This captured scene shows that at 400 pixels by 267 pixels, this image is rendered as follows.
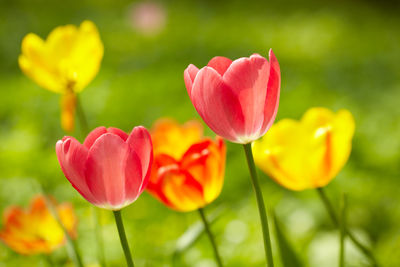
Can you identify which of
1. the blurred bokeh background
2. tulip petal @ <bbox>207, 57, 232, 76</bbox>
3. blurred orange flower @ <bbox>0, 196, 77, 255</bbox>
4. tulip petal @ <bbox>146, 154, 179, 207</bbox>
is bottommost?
the blurred bokeh background

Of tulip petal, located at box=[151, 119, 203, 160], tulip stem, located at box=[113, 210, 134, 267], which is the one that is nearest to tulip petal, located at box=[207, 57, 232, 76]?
tulip stem, located at box=[113, 210, 134, 267]

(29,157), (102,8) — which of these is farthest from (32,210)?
(102,8)

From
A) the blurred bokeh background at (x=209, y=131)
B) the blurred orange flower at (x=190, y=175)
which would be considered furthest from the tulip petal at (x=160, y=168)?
the blurred bokeh background at (x=209, y=131)

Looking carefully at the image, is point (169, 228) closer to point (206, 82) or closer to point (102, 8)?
point (206, 82)

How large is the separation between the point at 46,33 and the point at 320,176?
4.46m

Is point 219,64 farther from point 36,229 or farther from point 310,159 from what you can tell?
point 36,229

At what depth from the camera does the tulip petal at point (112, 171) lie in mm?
652

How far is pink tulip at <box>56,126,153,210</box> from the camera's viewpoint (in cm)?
65

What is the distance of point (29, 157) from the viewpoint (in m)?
2.30

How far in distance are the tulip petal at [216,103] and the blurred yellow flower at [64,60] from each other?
1.07ft

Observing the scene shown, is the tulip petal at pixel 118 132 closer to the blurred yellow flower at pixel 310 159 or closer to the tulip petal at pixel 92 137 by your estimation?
the tulip petal at pixel 92 137

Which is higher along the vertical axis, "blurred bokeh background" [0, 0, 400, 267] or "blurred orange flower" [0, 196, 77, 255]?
"blurred orange flower" [0, 196, 77, 255]

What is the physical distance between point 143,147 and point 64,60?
397 millimetres

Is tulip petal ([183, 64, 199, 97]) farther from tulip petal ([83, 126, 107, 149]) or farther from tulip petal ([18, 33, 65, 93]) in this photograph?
tulip petal ([18, 33, 65, 93])
